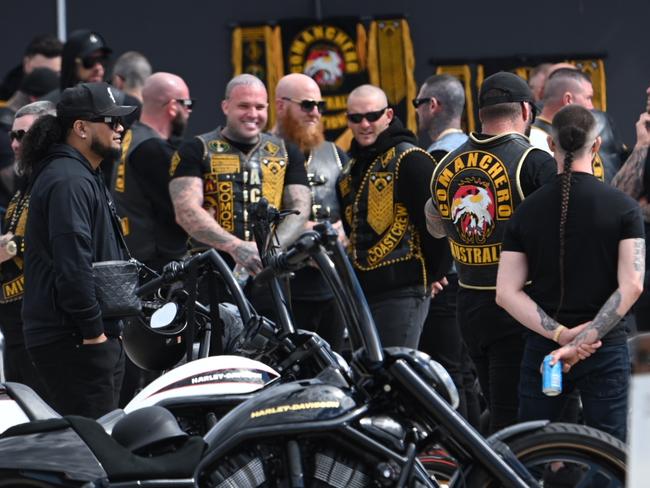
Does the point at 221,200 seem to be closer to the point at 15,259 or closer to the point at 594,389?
the point at 15,259

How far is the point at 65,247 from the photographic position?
558 cm

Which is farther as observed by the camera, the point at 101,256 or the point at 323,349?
the point at 101,256

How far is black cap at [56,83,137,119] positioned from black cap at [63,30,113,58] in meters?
2.92

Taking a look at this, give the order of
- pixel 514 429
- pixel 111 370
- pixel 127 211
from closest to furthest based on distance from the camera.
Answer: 1. pixel 514 429
2. pixel 111 370
3. pixel 127 211

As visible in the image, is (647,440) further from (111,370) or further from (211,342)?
(111,370)

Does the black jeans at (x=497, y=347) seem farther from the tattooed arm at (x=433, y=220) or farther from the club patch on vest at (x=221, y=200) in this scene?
the club patch on vest at (x=221, y=200)

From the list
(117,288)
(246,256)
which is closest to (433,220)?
(246,256)

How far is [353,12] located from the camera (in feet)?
34.5

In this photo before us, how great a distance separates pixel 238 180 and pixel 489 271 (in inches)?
72.3

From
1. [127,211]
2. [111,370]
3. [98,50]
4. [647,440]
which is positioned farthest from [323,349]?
[98,50]

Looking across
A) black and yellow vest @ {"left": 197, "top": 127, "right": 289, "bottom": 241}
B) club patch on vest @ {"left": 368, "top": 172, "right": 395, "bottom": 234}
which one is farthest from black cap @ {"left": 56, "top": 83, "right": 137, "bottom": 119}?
club patch on vest @ {"left": 368, "top": 172, "right": 395, "bottom": 234}

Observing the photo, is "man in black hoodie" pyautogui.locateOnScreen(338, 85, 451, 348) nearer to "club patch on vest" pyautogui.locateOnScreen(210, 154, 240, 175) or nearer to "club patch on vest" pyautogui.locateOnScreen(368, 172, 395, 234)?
"club patch on vest" pyautogui.locateOnScreen(368, 172, 395, 234)

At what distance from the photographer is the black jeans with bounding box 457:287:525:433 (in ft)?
19.3

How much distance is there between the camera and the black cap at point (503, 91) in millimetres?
6047
